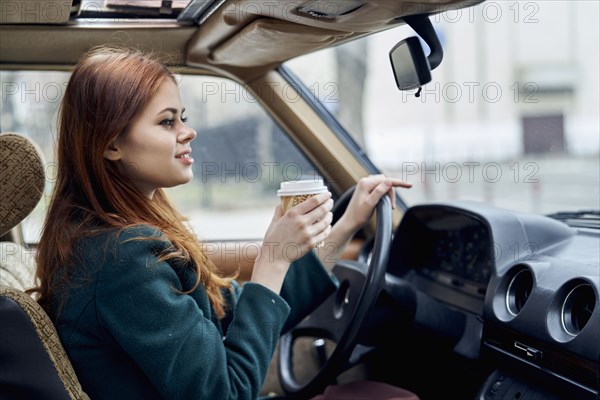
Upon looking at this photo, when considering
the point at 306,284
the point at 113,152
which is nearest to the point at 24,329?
the point at 113,152

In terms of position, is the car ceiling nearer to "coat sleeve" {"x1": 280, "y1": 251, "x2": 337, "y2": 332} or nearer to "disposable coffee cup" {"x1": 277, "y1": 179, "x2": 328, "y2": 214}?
"disposable coffee cup" {"x1": 277, "y1": 179, "x2": 328, "y2": 214}

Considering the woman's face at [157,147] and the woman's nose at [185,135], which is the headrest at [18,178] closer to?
the woman's face at [157,147]

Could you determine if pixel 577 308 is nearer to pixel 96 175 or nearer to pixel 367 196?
pixel 367 196

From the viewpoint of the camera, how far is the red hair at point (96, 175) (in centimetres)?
148

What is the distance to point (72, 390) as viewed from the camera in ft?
4.66

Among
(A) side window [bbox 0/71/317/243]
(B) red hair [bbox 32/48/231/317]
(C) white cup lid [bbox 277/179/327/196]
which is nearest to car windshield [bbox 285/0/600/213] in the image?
(A) side window [bbox 0/71/317/243]

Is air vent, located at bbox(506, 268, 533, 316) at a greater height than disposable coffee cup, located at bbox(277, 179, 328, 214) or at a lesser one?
lesser

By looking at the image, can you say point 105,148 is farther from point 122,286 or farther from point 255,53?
point 255,53

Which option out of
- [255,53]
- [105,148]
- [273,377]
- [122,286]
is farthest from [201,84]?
[122,286]

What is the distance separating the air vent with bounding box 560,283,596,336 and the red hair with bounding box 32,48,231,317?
0.76 metres

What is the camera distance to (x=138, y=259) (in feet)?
4.53

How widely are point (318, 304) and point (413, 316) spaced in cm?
26

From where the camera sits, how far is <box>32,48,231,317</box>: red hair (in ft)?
4.86

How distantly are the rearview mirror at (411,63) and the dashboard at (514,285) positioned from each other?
45 cm
